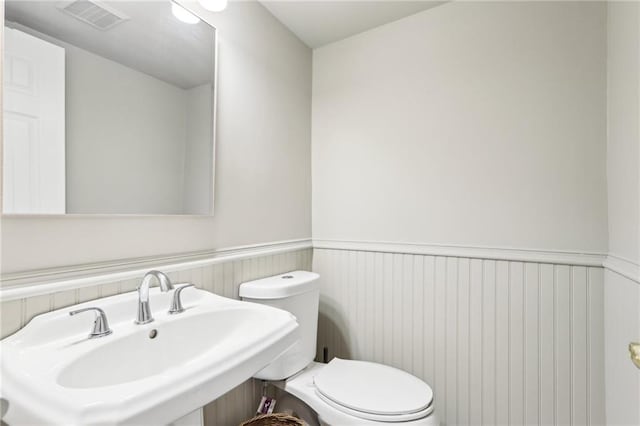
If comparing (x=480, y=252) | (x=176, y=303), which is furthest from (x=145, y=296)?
(x=480, y=252)

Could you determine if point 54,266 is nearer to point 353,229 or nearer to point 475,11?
point 353,229

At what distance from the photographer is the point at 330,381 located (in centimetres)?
127

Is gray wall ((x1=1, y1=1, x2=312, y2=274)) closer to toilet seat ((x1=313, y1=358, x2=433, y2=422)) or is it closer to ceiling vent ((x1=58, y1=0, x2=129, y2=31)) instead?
ceiling vent ((x1=58, y1=0, x2=129, y2=31))

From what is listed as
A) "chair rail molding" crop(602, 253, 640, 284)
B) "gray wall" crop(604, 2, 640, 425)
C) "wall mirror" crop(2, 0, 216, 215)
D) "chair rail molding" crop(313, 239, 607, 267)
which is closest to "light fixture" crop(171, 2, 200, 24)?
"wall mirror" crop(2, 0, 216, 215)

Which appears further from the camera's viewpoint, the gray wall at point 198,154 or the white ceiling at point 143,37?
the gray wall at point 198,154

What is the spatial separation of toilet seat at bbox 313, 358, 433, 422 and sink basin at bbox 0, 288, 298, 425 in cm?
47

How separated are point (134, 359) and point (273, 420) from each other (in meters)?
0.70

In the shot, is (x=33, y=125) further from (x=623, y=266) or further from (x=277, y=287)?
(x=623, y=266)

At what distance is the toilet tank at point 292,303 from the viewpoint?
4.32 ft

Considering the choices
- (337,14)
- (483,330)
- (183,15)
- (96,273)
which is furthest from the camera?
(337,14)

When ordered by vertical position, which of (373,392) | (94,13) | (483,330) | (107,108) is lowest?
(373,392)

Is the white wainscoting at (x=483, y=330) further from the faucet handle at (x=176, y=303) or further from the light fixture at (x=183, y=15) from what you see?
the light fixture at (x=183, y=15)

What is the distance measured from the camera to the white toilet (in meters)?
1.09

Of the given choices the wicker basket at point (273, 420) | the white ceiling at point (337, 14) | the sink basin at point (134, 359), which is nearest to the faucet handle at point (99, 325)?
the sink basin at point (134, 359)
